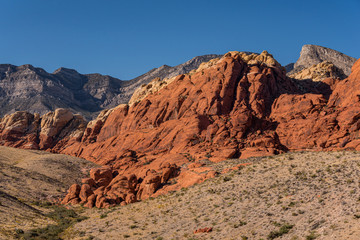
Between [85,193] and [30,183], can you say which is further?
[30,183]

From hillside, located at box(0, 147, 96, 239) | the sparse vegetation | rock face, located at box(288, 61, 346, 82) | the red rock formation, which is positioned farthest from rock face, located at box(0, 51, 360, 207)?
rock face, located at box(288, 61, 346, 82)

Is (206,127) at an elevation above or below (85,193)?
above

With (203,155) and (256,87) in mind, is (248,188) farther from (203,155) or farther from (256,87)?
(256,87)

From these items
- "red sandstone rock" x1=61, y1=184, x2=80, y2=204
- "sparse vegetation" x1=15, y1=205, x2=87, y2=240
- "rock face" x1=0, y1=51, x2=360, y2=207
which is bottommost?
"sparse vegetation" x1=15, y1=205, x2=87, y2=240

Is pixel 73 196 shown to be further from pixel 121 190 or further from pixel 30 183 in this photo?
pixel 30 183

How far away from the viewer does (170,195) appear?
45.9 metres

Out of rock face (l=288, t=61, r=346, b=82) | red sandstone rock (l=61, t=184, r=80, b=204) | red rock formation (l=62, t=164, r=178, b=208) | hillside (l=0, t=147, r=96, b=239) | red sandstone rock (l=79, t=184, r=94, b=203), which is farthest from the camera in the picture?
rock face (l=288, t=61, r=346, b=82)

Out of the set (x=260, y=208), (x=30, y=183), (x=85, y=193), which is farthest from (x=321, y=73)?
(x=30, y=183)

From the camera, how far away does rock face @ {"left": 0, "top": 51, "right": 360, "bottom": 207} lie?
56500mm

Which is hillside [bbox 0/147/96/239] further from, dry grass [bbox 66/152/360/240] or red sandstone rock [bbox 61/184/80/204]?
dry grass [bbox 66/152/360/240]

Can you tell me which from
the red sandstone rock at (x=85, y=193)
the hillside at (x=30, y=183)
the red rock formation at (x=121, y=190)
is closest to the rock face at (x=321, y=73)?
the red rock formation at (x=121, y=190)

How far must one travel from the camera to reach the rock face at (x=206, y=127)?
56.5 meters

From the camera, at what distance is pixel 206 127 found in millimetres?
69688

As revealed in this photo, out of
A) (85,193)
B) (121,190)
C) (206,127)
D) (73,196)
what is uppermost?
(206,127)
